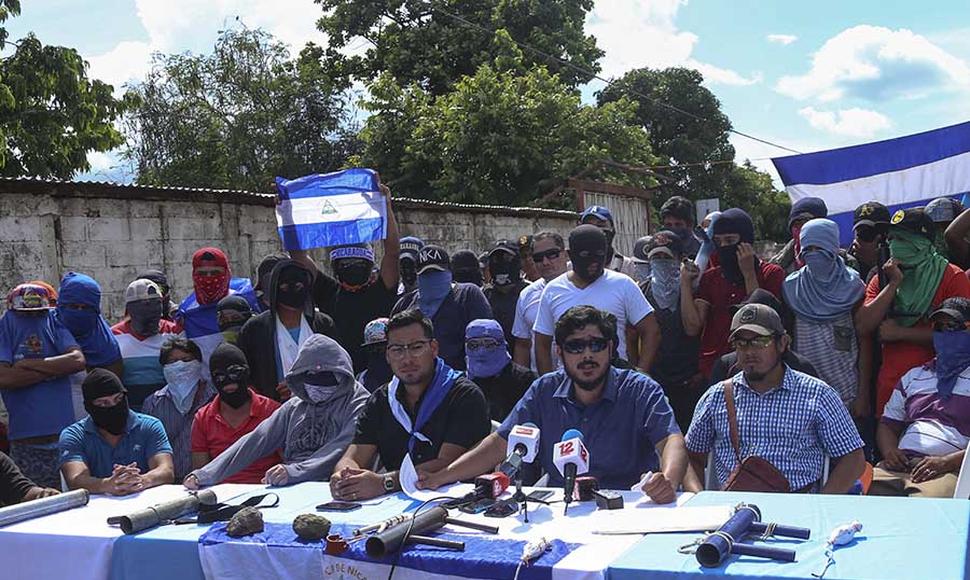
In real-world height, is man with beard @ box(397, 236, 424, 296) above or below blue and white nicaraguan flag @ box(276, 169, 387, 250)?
below

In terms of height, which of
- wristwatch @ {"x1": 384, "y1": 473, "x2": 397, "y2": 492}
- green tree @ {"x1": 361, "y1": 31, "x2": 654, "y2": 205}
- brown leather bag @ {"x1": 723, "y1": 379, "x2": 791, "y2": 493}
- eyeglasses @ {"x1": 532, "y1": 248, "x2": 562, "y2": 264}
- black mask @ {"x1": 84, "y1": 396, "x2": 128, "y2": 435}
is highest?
green tree @ {"x1": 361, "y1": 31, "x2": 654, "y2": 205}

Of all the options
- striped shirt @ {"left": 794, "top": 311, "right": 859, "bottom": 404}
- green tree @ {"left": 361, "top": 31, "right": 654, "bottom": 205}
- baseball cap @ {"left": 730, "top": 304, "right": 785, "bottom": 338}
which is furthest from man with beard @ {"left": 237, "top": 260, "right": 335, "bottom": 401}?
green tree @ {"left": 361, "top": 31, "right": 654, "bottom": 205}

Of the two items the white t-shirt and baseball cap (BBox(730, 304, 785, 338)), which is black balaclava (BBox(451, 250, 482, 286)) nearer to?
the white t-shirt

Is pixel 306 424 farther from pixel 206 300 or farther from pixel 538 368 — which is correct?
pixel 206 300

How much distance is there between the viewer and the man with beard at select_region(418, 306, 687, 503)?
4176 mm

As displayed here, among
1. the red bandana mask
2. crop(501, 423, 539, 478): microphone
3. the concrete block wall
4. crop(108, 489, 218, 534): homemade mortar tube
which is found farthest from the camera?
the concrete block wall

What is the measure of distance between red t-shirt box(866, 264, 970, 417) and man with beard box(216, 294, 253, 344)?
A: 3881mm

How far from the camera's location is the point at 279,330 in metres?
5.76

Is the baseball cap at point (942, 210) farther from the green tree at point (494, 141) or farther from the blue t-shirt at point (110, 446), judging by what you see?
the green tree at point (494, 141)

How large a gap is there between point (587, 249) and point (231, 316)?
7.71 feet

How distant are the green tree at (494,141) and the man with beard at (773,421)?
53.3 ft

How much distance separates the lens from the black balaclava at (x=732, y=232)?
18.3ft

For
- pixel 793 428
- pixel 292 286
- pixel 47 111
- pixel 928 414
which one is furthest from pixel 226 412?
pixel 47 111

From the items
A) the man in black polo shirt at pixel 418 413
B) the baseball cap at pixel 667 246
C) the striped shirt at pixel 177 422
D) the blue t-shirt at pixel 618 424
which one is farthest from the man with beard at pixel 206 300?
the baseball cap at pixel 667 246
